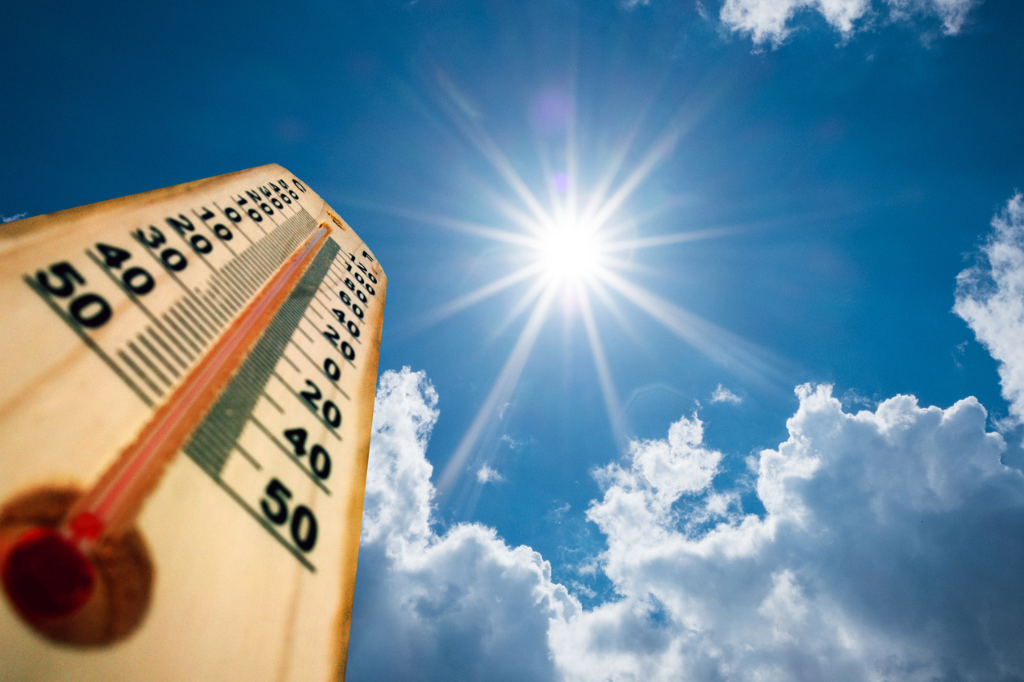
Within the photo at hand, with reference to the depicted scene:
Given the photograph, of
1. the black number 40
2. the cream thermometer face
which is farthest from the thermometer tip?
the black number 40

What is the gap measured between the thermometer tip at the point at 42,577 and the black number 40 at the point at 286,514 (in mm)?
792

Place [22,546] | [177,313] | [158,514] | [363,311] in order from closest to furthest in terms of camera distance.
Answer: [22,546] < [158,514] < [177,313] < [363,311]

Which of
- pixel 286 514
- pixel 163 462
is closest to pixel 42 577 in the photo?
pixel 163 462

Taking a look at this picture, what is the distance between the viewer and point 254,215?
159 inches

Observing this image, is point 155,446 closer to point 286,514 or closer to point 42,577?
point 42,577

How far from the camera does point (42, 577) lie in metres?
1.31

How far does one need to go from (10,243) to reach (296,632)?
214 cm

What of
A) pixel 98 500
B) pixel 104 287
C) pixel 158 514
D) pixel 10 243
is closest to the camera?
pixel 98 500

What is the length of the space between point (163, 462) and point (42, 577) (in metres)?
0.54

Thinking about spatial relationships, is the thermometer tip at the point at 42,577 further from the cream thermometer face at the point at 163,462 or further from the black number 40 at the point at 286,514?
the black number 40 at the point at 286,514

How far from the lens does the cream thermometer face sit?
139cm

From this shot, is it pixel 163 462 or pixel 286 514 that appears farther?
pixel 286 514

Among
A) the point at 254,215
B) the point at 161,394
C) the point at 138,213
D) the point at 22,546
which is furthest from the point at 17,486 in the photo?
the point at 254,215

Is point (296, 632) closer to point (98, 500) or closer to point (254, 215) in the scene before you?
point (98, 500)
